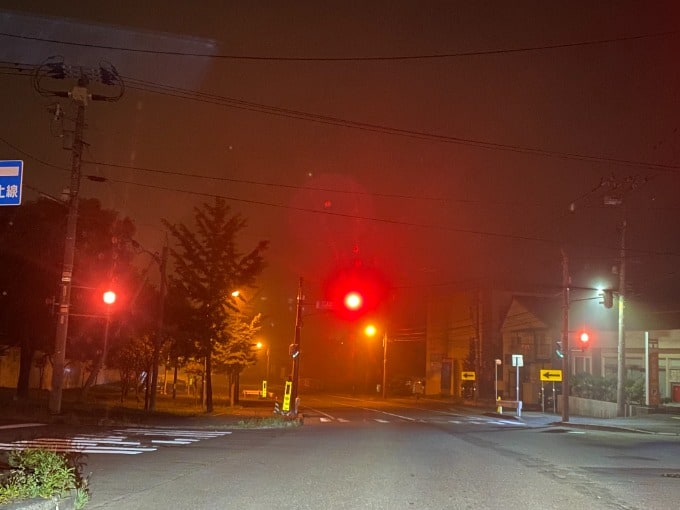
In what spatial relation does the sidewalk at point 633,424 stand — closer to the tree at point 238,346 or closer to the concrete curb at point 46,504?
the tree at point 238,346

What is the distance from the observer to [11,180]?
1291 cm

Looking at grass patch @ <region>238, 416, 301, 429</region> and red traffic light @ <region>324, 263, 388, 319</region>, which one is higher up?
red traffic light @ <region>324, 263, 388, 319</region>

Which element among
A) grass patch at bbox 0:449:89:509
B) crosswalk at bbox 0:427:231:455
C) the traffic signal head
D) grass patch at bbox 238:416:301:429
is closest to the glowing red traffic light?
crosswalk at bbox 0:427:231:455

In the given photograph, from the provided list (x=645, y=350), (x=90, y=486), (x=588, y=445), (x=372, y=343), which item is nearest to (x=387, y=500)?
(x=90, y=486)

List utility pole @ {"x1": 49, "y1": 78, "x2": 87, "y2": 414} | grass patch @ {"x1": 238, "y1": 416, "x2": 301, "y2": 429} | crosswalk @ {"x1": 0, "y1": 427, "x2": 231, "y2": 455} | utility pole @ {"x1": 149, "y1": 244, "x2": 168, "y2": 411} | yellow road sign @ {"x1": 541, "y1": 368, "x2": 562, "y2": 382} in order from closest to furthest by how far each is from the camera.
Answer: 1. crosswalk @ {"x1": 0, "y1": 427, "x2": 231, "y2": 455}
2. utility pole @ {"x1": 49, "y1": 78, "x2": 87, "y2": 414}
3. grass patch @ {"x1": 238, "y1": 416, "x2": 301, "y2": 429}
4. utility pole @ {"x1": 149, "y1": 244, "x2": 168, "y2": 411}
5. yellow road sign @ {"x1": 541, "y1": 368, "x2": 562, "y2": 382}

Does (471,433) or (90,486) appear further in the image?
(471,433)

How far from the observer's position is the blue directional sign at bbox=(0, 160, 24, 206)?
42.3 feet

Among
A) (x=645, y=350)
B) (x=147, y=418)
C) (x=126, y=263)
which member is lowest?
(x=147, y=418)

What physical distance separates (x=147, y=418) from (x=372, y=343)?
70.9m

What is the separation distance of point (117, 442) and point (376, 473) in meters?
7.64

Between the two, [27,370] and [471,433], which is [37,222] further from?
[471,433]

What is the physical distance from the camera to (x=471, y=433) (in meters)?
25.0

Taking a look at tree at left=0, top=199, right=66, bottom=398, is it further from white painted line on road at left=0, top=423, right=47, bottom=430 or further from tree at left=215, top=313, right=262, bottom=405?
white painted line on road at left=0, top=423, right=47, bottom=430

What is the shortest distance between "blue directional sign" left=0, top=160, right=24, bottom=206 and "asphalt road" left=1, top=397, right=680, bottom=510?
502 cm
